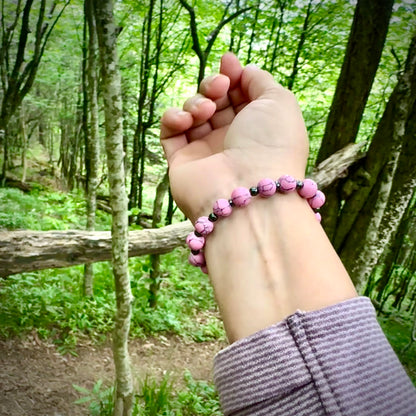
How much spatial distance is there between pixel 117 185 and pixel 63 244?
1.02 meters

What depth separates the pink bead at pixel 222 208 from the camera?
3.86 feet

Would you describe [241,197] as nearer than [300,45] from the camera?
Yes

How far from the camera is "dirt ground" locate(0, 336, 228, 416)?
3.23m

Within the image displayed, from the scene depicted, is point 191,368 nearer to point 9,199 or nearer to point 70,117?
point 9,199

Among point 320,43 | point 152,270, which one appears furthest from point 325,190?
point 320,43

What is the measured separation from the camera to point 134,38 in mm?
8422

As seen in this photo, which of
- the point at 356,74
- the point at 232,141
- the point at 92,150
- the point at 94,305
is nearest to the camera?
the point at 232,141

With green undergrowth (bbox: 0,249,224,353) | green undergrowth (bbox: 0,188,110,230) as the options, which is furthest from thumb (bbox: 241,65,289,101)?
green undergrowth (bbox: 0,188,110,230)

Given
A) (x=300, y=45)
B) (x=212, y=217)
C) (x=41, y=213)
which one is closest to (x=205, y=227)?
(x=212, y=217)

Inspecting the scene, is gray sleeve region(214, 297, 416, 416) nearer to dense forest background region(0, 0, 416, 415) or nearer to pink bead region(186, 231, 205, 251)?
pink bead region(186, 231, 205, 251)

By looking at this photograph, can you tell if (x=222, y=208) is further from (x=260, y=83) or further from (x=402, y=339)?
(x=402, y=339)

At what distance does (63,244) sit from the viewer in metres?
3.16

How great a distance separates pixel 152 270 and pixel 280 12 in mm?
5178

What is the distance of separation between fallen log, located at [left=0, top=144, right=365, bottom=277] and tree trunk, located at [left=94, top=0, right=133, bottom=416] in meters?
0.77
